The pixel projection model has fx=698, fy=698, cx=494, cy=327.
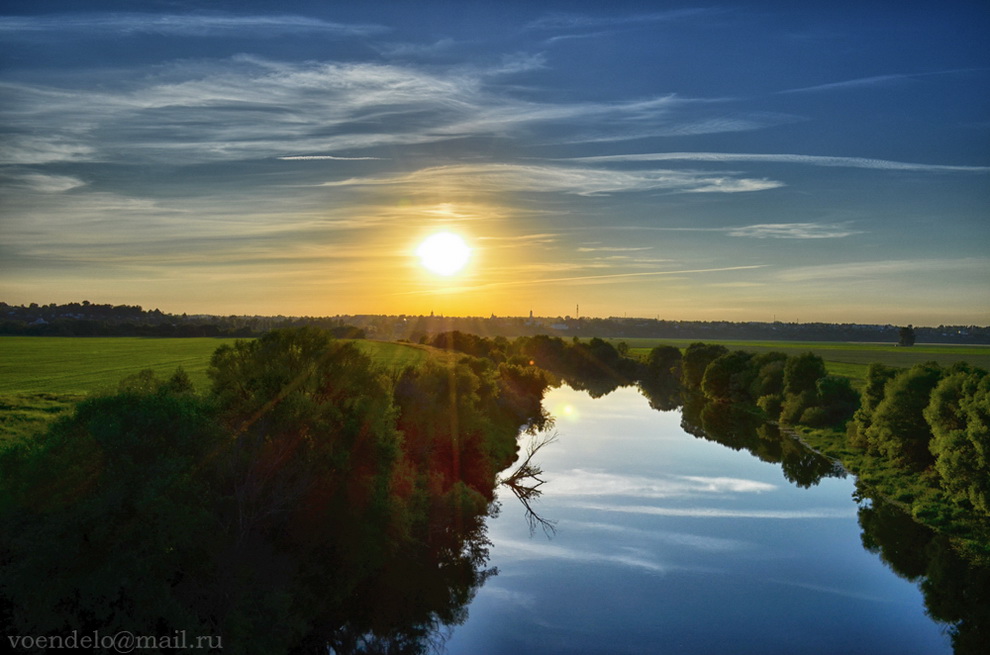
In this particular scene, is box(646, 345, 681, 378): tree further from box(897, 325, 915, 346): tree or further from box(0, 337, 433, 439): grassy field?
box(897, 325, 915, 346): tree

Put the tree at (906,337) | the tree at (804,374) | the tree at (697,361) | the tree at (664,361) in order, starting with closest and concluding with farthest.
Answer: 1. the tree at (804,374)
2. the tree at (697,361)
3. the tree at (664,361)
4. the tree at (906,337)

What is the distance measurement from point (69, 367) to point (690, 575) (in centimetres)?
5657

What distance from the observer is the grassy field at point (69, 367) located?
3550 cm

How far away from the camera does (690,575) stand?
88.0 ft

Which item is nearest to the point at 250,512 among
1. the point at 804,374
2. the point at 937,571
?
the point at 937,571

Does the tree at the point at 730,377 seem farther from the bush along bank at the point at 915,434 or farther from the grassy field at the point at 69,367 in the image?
the grassy field at the point at 69,367

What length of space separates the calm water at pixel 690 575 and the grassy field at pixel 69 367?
11.8 meters

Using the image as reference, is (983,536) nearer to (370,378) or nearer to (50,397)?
(370,378)

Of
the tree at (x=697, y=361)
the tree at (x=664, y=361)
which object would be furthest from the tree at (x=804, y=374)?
the tree at (x=664, y=361)

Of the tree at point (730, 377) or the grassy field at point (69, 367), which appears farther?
the tree at point (730, 377)

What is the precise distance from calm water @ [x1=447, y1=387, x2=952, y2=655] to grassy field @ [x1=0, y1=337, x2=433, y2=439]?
38.9 ft

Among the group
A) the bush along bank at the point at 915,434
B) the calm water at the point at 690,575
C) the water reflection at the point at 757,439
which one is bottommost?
the calm water at the point at 690,575

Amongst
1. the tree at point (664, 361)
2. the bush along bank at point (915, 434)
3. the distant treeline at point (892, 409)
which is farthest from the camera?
the tree at point (664, 361)

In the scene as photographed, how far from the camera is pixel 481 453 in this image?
3775 centimetres
